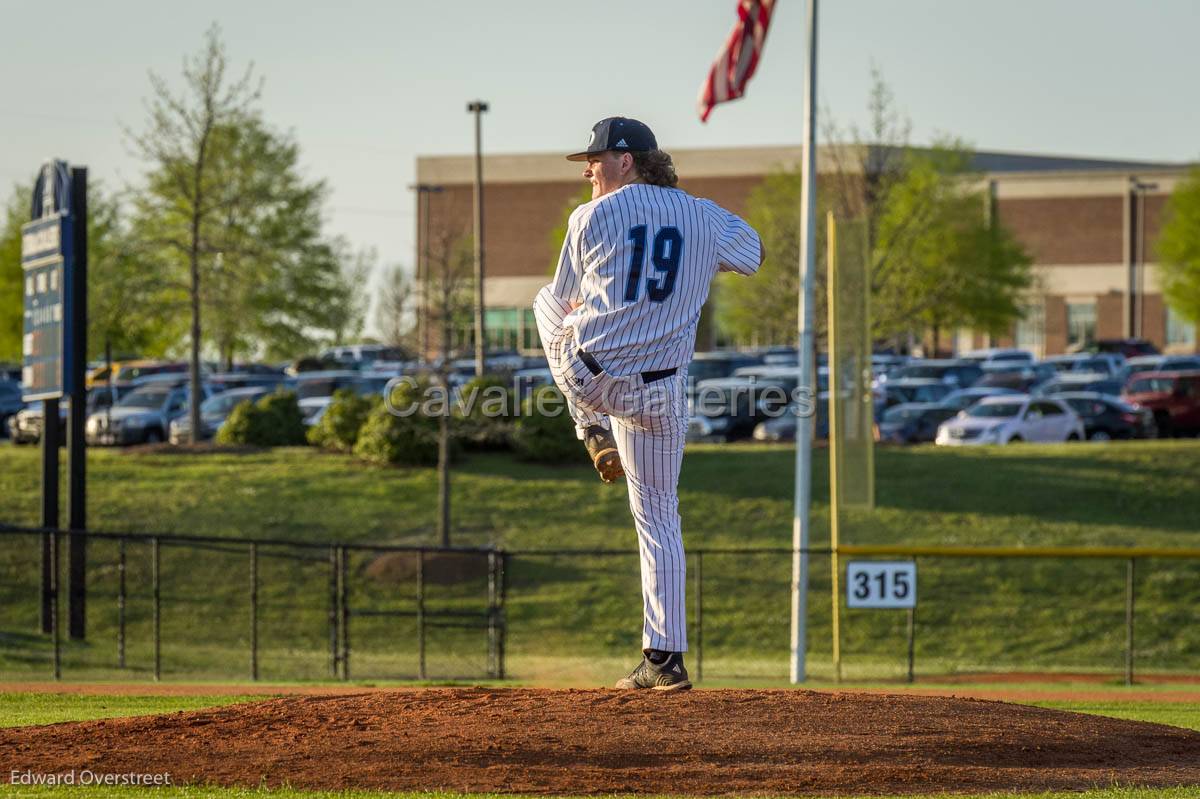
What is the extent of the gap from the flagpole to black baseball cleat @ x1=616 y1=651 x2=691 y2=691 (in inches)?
403

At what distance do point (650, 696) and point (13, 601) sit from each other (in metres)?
18.8

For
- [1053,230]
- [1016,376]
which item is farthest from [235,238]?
[1053,230]

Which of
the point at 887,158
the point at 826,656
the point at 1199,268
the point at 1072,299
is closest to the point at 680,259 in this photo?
the point at 826,656

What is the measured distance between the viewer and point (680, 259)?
7.00 meters

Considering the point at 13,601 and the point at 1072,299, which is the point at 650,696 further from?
the point at 1072,299

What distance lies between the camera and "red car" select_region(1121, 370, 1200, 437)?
38.1 m

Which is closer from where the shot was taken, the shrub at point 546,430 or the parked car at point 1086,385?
the shrub at point 546,430

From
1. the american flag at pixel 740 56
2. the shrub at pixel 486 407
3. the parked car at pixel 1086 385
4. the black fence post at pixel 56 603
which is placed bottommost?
the black fence post at pixel 56 603

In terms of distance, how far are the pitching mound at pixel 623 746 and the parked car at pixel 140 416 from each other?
29.7 m

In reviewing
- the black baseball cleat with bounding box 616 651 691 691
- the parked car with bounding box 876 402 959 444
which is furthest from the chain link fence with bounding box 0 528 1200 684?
the black baseball cleat with bounding box 616 651 691 691

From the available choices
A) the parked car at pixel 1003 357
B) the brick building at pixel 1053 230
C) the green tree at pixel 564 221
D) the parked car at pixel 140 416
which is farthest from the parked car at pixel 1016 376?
the brick building at pixel 1053 230

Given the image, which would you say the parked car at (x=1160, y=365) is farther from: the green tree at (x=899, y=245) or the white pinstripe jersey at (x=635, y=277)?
the white pinstripe jersey at (x=635, y=277)

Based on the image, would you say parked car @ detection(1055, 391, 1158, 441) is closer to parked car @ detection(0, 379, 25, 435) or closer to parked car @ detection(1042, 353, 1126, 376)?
parked car @ detection(1042, 353, 1126, 376)

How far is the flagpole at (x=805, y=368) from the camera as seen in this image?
17984 mm
